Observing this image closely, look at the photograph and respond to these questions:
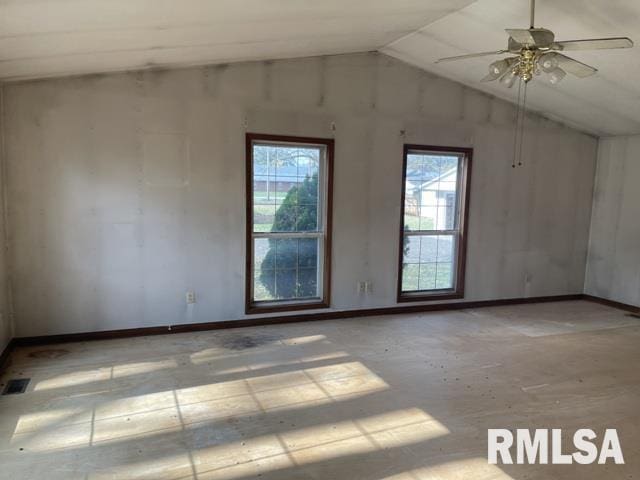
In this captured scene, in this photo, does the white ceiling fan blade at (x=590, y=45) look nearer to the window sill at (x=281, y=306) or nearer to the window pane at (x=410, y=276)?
the window pane at (x=410, y=276)

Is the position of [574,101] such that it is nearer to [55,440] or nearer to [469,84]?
[469,84]

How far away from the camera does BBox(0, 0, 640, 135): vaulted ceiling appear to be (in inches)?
112

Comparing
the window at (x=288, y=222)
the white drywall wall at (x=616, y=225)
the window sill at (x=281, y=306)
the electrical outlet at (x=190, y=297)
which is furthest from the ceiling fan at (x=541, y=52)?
the white drywall wall at (x=616, y=225)

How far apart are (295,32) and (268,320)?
304 centimetres

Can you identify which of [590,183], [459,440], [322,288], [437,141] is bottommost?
[459,440]

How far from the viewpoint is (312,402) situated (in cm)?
326

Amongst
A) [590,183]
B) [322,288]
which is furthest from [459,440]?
[590,183]

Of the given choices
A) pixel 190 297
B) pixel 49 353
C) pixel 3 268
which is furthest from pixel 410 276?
pixel 3 268

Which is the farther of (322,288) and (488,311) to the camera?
(488,311)

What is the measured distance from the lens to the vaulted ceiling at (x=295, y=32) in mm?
2842

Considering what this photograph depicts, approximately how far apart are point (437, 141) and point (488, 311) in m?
2.38

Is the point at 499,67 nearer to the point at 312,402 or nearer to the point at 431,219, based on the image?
the point at 312,402

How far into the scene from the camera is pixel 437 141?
5715mm

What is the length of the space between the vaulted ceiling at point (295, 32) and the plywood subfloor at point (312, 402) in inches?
97.2
